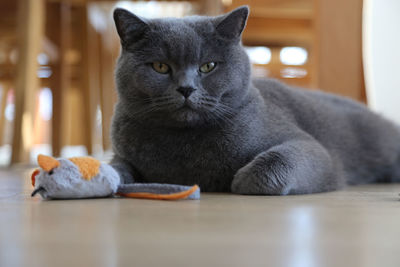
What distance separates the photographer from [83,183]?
1008 millimetres

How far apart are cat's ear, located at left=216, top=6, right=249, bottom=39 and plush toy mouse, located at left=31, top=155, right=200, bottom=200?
1.29 feet

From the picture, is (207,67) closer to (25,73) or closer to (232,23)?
(232,23)

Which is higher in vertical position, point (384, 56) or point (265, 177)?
point (384, 56)

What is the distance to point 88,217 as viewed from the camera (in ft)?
2.64

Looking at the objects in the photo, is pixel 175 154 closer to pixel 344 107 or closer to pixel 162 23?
pixel 162 23

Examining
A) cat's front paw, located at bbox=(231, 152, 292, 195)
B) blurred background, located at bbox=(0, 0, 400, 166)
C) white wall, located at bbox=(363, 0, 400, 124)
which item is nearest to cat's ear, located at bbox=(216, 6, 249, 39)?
cat's front paw, located at bbox=(231, 152, 292, 195)

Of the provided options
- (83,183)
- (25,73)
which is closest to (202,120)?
(83,183)

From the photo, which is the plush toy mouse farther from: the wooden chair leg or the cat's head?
the wooden chair leg

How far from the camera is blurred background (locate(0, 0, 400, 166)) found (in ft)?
7.45

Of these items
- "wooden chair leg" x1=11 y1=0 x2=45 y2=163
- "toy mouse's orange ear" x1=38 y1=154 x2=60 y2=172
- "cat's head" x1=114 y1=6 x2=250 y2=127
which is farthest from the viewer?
"wooden chair leg" x1=11 y1=0 x2=45 y2=163

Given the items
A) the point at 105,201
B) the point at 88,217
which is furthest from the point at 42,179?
the point at 88,217

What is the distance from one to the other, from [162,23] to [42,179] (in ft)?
1.49

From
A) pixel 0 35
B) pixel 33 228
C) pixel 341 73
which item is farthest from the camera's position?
pixel 0 35

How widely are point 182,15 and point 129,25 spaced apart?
165 centimetres
